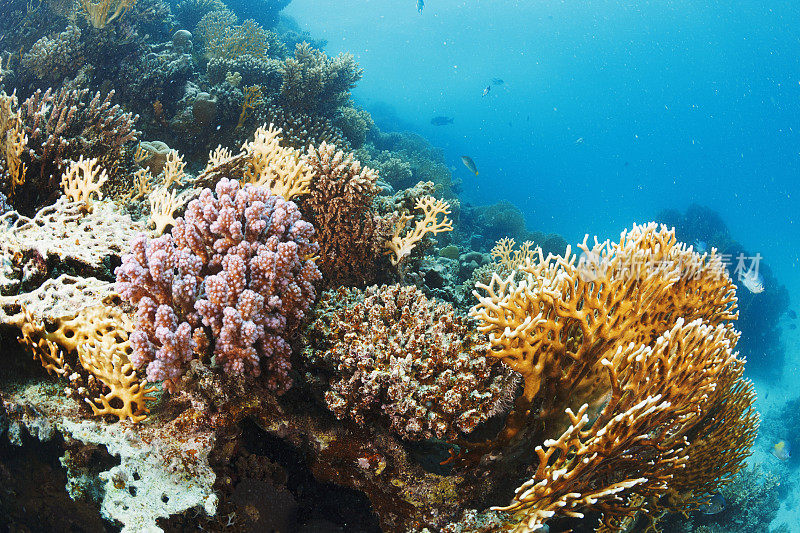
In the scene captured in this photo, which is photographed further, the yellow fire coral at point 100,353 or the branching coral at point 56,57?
the branching coral at point 56,57

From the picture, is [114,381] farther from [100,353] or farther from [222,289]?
[222,289]

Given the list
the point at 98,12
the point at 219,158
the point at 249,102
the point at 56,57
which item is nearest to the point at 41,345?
the point at 219,158

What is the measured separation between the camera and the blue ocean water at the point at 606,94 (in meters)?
81.8

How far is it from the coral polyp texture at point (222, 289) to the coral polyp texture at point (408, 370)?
0.94 feet

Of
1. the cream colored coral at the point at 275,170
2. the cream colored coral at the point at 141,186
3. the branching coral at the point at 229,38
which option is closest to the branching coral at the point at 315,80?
the branching coral at the point at 229,38

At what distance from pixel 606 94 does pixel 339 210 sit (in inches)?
6097

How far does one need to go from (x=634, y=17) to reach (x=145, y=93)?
5393 inches

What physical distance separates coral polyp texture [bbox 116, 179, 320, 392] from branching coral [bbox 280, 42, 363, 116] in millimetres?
6472

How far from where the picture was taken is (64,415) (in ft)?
6.61

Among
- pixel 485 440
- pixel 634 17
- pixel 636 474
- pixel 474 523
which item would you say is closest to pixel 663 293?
pixel 636 474

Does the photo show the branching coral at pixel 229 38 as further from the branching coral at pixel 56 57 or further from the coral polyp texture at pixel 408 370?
the coral polyp texture at pixel 408 370

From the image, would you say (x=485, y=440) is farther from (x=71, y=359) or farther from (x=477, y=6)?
(x=477, y=6)

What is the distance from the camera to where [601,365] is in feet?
7.80

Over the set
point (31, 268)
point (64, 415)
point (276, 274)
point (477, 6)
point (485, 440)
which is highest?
point (477, 6)
